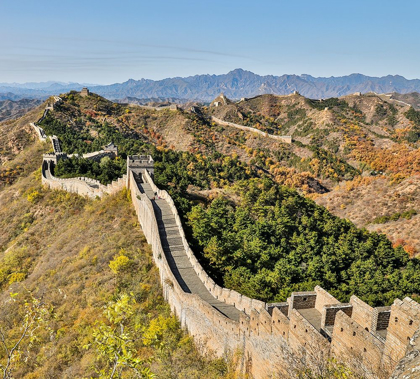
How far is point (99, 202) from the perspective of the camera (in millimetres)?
43500

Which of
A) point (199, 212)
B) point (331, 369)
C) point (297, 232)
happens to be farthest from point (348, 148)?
point (331, 369)

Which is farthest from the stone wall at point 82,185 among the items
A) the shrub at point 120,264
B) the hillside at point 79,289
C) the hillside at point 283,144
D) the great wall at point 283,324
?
the hillside at point 283,144

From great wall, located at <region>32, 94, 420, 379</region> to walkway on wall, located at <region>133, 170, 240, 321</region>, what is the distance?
0.20 feet

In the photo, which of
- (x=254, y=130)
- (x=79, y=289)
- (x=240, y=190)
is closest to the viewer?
(x=79, y=289)

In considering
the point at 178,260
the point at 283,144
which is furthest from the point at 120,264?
the point at 283,144

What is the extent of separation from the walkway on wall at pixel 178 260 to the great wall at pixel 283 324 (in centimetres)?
6

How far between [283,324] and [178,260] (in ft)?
45.8

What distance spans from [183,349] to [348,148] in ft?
335

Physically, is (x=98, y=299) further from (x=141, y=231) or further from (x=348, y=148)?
(x=348, y=148)

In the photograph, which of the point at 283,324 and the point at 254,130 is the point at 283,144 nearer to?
the point at 254,130

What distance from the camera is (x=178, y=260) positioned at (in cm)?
2808

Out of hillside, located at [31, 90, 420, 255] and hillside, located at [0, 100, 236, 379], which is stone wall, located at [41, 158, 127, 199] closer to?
hillside, located at [0, 100, 236, 379]

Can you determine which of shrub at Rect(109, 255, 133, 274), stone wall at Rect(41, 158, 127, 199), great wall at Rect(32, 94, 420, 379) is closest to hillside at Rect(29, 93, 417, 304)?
great wall at Rect(32, 94, 420, 379)

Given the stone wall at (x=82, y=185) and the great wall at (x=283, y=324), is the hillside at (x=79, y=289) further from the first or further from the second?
the great wall at (x=283, y=324)
